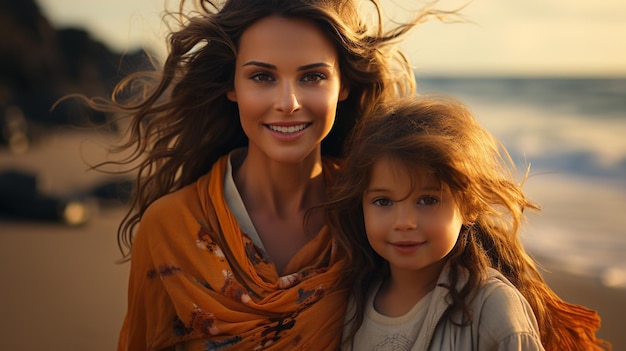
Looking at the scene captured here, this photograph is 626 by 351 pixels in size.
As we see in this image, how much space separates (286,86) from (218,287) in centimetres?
80

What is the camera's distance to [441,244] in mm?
2594

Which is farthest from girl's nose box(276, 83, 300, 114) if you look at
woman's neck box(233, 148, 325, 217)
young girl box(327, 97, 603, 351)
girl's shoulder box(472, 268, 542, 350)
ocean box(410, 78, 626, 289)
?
girl's shoulder box(472, 268, 542, 350)

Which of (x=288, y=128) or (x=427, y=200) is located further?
(x=288, y=128)

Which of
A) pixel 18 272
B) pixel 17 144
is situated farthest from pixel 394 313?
pixel 17 144

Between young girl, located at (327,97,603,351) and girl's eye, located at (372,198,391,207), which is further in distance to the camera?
girl's eye, located at (372,198,391,207)

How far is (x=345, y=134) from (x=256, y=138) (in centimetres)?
56

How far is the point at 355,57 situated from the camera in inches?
128

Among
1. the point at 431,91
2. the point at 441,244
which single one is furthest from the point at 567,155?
the point at 441,244

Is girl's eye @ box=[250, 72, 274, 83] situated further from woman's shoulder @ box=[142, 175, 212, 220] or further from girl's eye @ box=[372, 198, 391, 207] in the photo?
girl's eye @ box=[372, 198, 391, 207]

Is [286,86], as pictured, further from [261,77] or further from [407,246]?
[407,246]

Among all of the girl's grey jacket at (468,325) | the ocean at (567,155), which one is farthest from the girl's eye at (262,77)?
the girl's grey jacket at (468,325)

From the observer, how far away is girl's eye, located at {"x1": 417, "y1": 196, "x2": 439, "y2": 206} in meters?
2.59

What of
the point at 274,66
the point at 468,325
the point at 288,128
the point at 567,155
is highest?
the point at 274,66

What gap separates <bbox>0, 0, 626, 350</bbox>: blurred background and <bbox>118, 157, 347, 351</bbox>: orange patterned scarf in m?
0.87
